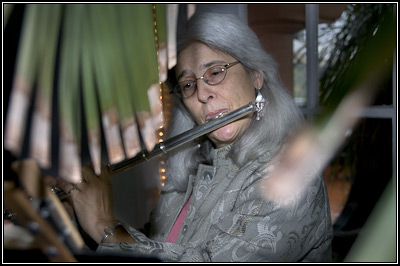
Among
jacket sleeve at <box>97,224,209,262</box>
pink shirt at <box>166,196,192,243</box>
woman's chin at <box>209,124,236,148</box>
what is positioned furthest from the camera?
woman's chin at <box>209,124,236,148</box>

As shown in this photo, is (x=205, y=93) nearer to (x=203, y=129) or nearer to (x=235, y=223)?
(x=203, y=129)

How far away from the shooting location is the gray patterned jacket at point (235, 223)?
0.42 metres

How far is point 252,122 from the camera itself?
0.62 metres

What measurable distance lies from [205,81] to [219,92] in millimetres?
41

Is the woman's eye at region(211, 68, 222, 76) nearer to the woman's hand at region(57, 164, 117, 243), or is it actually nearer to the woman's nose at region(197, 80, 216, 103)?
the woman's nose at region(197, 80, 216, 103)

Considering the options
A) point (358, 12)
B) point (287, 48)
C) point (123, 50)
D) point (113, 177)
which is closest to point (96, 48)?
point (123, 50)

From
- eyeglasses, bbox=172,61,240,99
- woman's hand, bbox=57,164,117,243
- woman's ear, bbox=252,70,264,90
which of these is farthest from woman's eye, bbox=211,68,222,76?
woman's hand, bbox=57,164,117,243

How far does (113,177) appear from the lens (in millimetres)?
410

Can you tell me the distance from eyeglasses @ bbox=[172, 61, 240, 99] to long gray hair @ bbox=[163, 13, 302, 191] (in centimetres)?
2

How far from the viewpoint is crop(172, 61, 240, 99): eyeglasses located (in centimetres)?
49

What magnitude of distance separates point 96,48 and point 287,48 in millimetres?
384

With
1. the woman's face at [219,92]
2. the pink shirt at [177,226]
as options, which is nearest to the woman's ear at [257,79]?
the woman's face at [219,92]

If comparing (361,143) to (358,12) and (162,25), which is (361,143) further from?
(162,25)

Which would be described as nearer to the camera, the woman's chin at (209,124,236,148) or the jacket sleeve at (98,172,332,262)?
the jacket sleeve at (98,172,332,262)
